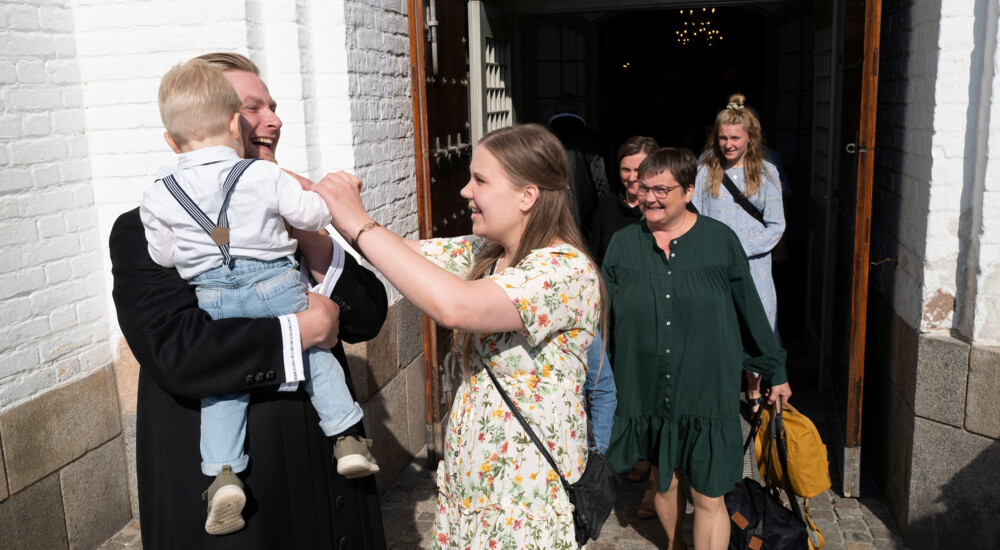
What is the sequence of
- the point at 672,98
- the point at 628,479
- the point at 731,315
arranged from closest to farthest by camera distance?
the point at 731,315 < the point at 628,479 < the point at 672,98

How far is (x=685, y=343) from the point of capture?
11.4ft

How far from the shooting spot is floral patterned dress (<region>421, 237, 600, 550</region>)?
7.21ft

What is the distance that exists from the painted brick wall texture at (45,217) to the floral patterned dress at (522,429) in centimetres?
218

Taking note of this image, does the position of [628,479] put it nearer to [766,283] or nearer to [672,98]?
[766,283]

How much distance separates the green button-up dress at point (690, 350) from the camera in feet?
11.3

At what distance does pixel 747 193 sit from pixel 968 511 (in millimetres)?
1987

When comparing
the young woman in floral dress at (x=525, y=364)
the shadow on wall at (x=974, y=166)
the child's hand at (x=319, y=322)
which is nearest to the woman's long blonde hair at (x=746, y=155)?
the shadow on wall at (x=974, y=166)

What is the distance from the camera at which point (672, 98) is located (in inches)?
519

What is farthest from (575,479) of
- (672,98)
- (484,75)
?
(672,98)

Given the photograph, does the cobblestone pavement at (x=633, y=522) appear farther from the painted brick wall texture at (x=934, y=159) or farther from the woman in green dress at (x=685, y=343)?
the painted brick wall texture at (x=934, y=159)

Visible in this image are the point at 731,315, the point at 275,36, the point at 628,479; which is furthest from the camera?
the point at 628,479

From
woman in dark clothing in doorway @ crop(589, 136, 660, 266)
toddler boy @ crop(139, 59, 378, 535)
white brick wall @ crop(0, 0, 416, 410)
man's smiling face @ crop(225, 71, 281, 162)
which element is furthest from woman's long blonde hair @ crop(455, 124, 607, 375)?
woman in dark clothing in doorway @ crop(589, 136, 660, 266)

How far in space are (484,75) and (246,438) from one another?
13.9 ft

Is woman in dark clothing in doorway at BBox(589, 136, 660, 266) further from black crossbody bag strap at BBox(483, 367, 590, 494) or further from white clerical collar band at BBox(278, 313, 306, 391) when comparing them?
white clerical collar band at BBox(278, 313, 306, 391)
